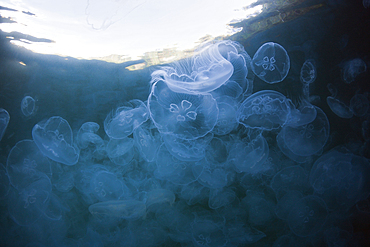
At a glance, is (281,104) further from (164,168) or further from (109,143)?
(109,143)

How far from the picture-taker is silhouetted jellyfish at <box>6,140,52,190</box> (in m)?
4.02

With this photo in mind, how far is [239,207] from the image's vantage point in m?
3.99

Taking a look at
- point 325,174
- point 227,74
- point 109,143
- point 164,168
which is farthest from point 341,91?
point 109,143

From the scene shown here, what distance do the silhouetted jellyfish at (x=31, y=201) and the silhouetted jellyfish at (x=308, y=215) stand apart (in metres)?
5.52

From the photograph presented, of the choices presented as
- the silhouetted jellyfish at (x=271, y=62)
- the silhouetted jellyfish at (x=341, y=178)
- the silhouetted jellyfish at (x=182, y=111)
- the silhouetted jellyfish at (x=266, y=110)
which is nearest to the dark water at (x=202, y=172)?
the silhouetted jellyfish at (x=341, y=178)

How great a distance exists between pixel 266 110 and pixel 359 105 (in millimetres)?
1851

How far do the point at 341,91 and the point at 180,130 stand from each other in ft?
10.8

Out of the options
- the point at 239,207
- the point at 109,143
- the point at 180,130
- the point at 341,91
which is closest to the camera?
the point at 180,130

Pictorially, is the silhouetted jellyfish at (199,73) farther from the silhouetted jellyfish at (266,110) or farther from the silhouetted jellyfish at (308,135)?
the silhouetted jellyfish at (308,135)

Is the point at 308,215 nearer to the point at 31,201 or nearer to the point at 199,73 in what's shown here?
the point at 199,73

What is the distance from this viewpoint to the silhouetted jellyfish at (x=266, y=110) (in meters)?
3.40

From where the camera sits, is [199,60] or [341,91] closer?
[199,60]

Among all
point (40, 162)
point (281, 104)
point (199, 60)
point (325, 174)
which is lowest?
point (325, 174)

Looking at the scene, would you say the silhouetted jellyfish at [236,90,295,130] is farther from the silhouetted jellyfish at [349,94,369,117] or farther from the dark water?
the silhouetted jellyfish at [349,94,369,117]
